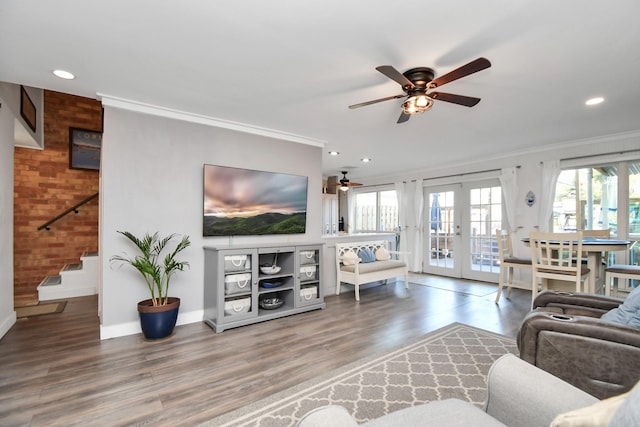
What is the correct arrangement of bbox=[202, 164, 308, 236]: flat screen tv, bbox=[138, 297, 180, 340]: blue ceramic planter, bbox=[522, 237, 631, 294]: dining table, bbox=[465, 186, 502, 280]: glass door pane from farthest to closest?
bbox=[465, 186, 502, 280]: glass door pane → bbox=[202, 164, 308, 236]: flat screen tv → bbox=[522, 237, 631, 294]: dining table → bbox=[138, 297, 180, 340]: blue ceramic planter

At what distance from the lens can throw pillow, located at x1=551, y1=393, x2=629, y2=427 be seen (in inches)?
26.9

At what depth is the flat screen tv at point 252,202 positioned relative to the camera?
3.60m

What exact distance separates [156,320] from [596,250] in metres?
4.82

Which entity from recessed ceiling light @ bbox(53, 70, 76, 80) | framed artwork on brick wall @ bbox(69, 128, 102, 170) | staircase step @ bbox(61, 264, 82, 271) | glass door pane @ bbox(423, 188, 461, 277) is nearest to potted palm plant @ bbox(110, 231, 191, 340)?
recessed ceiling light @ bbox(53, 70, 76, 80)

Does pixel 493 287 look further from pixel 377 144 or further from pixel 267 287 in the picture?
pixel 267 287

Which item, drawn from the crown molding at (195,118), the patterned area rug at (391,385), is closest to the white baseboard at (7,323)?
the crown molding at (195,118)

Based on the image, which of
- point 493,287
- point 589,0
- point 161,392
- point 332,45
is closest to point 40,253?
point 161,392

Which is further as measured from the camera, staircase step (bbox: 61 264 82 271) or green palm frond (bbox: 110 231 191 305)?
staircase step (bbox: 61 264 82 271)

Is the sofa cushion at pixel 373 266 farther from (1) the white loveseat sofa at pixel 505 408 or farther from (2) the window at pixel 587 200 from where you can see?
(1) the white loveseat sofa at pixel 505 408

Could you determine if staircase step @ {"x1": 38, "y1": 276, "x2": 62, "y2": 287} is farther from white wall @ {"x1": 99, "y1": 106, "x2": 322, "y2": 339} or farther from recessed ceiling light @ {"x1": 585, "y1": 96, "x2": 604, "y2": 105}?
recessed ceiling light @ {"x1": 585, "y1": 96, "x2": 604, "y2": 105}

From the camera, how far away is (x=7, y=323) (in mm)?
3189

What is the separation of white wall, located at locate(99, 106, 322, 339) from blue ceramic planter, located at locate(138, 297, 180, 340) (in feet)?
1.03

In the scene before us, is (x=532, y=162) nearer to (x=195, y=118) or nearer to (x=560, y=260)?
(x=560, y=260)

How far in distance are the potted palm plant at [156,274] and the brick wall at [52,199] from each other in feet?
9.96
